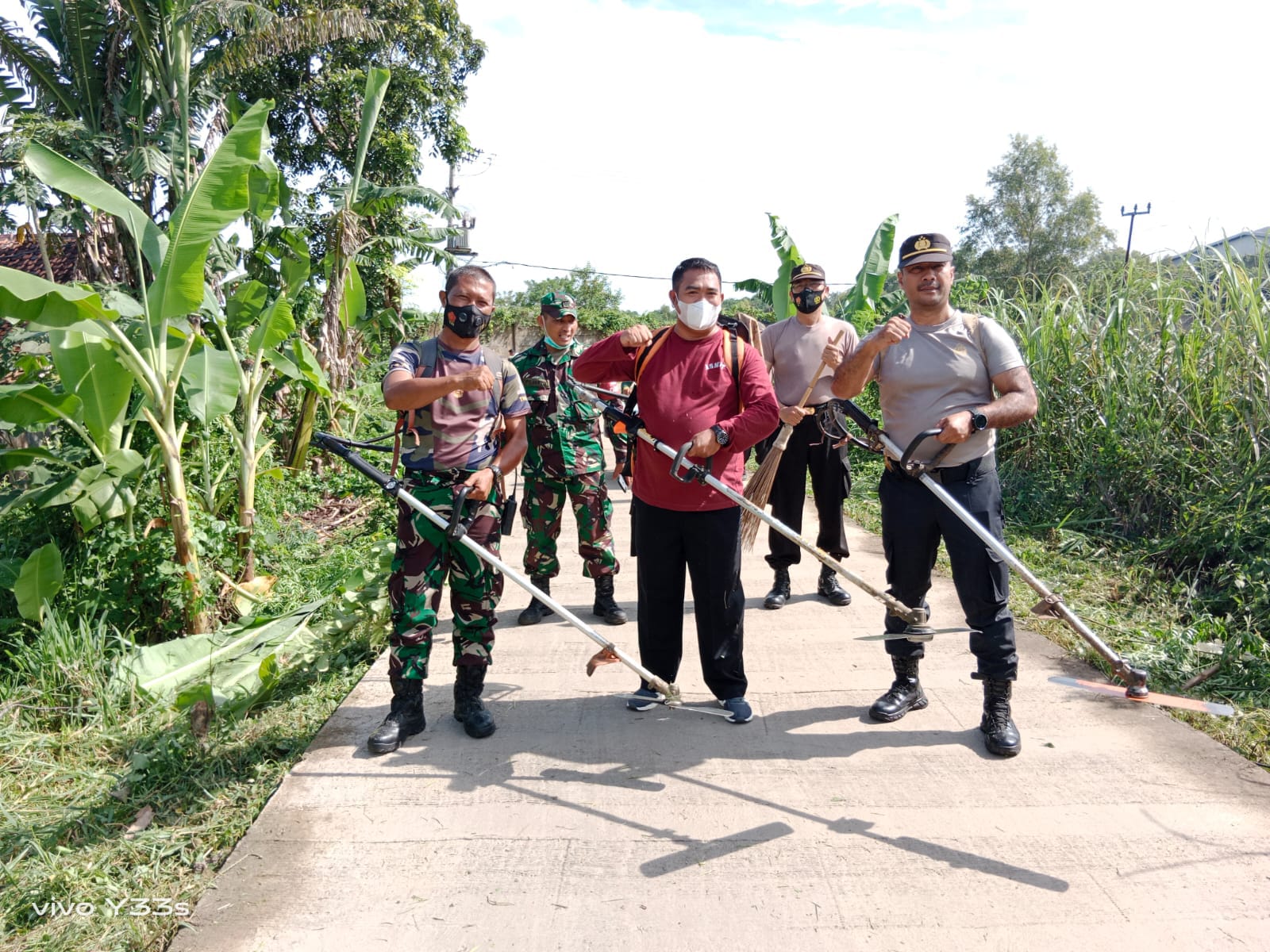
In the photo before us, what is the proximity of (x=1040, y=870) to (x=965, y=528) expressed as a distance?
128cm

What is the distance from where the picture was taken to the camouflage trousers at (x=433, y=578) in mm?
3576

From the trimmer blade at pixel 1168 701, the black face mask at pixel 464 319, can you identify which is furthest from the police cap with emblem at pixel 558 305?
the trimmer blade at pixel 1168 701

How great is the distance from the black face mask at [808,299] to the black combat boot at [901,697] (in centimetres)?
228

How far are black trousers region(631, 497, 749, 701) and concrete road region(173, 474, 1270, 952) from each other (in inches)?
10.0

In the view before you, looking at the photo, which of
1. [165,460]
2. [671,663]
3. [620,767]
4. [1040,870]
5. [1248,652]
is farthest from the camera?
[165,460]

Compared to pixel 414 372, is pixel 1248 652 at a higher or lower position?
lower

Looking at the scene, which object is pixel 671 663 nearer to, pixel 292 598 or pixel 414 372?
pixel 414 372

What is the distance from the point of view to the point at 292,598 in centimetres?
598

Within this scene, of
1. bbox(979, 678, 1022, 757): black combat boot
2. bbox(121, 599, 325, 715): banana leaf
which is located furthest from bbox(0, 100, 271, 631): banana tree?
bbox(979, 678, 1022, 757): black combat boot

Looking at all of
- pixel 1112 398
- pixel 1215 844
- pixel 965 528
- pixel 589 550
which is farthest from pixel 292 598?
pixel 1112 398

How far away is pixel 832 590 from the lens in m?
5.45

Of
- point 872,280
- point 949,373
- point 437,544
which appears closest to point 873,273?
point 872,280

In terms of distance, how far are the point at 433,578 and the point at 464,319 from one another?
1081mm

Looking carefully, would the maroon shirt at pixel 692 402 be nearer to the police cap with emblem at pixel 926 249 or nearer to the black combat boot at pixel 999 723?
the police cap with emblem at pixel 926 249
